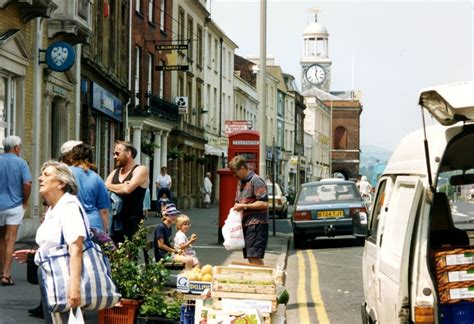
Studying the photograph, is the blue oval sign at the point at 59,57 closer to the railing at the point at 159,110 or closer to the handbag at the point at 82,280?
the handbag at the point at 82,280

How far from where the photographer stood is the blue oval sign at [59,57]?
20.2 metres

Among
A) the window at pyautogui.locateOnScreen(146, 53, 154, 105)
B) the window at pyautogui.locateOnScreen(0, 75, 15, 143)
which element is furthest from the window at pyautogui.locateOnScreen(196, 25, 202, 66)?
the window at pyautogui.locateOnScreen(0, 75, 15, 143)

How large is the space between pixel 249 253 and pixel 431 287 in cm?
517

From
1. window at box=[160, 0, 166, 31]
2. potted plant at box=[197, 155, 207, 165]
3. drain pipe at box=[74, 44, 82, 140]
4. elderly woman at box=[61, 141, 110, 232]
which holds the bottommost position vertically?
elderly woman at box=[61, 141, 110, 232]

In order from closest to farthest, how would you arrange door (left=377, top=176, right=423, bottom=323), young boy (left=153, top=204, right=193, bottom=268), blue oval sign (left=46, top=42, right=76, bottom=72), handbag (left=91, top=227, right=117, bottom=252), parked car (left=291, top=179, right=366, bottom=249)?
door (left=377, top=176, right=423, bottom=323), handbag (left=91, top=227, right=117, bottom=252), young boy (left=153, top=204, right=193, bottom=268), blue oval sign (left=46, top=42, right=76, bottom=72), parked car (left=291, top=179, right=366, bottom=249)

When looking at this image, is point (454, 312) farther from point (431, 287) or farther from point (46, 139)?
point (46, 139)

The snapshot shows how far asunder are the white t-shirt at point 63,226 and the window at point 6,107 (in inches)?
486

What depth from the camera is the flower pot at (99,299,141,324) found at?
834 centimetres

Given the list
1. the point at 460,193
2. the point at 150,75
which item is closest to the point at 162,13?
the point at 150,75

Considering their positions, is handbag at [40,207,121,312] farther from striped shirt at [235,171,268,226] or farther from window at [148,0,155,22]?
window at [148,0,155,22]

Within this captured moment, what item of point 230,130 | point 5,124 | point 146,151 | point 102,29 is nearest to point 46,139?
point 5,124

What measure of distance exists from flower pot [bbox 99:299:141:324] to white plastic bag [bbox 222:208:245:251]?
2479mm

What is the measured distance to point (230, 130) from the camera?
24.1m

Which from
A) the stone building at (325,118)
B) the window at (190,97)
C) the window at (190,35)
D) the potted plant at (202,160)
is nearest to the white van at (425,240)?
the window at (190,97)
